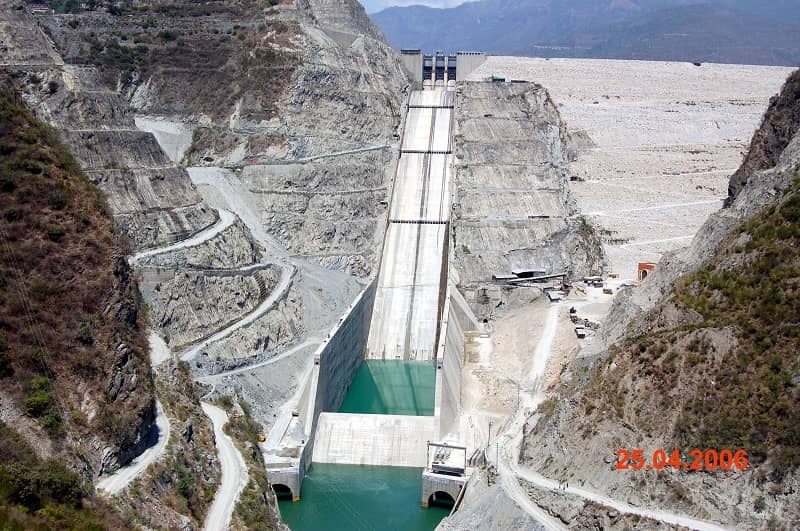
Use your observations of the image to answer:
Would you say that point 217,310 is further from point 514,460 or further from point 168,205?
point 514,460

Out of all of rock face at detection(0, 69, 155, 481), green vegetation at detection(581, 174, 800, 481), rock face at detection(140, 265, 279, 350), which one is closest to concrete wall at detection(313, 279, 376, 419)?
rock face at detection(140, 265, 279, 350)

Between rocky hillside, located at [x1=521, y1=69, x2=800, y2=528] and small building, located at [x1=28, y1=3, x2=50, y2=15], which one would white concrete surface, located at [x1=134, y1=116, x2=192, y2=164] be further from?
rocky hillside, located at [x1=521, y1=69, x2=800, y2=528]

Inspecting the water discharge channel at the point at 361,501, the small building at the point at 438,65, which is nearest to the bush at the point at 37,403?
the water discharge channel at the point at 361,501

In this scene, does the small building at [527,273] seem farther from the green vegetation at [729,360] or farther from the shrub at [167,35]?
the shrub at [167,35]

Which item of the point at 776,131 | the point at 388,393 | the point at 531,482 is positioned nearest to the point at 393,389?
the point at 388,393

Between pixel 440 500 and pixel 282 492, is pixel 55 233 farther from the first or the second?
pixel 440 500

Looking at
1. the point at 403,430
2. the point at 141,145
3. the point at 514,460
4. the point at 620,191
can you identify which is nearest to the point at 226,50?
the point at 141,145

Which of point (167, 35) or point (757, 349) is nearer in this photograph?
point (757, 349)
